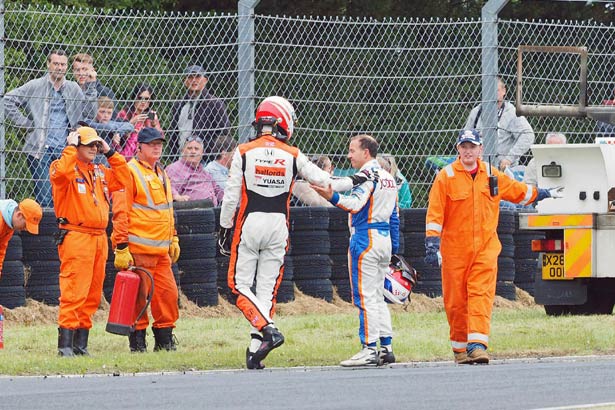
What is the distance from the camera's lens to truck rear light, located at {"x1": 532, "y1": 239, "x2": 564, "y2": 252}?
1758 centimetres

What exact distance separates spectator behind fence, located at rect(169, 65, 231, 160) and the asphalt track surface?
15.6 feet

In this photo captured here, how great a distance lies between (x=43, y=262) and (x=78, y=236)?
→ 7.96 feet

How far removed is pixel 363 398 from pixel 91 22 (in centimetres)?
756

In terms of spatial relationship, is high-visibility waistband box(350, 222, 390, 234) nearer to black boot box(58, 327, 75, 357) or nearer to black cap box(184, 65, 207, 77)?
black boot box(58, 327, 75, 357)

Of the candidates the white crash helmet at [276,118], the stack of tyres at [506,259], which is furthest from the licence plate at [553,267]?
the white crash helmet at [276,118]

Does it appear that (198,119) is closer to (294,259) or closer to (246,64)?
(246,64)

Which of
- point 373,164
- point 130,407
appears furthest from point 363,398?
point 373,164

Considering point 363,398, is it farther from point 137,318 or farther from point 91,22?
point 91,22

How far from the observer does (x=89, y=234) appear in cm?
1451

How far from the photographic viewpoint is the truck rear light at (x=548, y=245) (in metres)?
17.6

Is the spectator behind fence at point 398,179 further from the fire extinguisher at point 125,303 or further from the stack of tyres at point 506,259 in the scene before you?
the fire extinguisher at point 125,303

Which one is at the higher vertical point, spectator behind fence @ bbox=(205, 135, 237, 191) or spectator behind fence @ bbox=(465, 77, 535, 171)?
spectator behind fence @ bbox=(465, 77, 535, 171)

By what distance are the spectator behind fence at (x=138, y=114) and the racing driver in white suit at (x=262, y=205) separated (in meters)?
3.88

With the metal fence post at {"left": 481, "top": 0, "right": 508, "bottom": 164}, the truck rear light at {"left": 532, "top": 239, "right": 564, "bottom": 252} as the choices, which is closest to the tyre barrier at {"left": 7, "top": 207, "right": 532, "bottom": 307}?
the metal fence post at {"left": 481, "top": 0, "right": 508, "bottom": 164}
